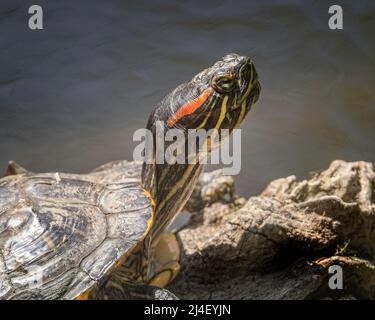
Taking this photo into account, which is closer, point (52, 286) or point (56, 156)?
point (52, 286)

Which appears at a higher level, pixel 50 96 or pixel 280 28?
pixel 280 28

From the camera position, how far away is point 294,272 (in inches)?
70.9

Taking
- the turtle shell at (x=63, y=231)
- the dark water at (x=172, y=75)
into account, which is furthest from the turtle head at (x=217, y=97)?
the dark water at (x=172, y=75)

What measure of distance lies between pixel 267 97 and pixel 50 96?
1.37m

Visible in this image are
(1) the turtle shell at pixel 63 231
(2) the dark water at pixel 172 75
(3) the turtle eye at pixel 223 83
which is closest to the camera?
(1) the turtle shell at pixel 63 231

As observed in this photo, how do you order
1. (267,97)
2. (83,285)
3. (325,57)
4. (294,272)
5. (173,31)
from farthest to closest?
1. (267,97)
2. (325,57)
3. (173,31)
4. (294,272)
5. (83,285)

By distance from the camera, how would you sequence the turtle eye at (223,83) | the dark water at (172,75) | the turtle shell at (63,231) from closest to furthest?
the turtle shell at (63,231), the turtle eye at (223,83), the dark water at (172,75)

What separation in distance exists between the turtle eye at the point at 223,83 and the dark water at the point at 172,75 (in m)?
0.84

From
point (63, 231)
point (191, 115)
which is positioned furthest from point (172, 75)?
point (63, 231)

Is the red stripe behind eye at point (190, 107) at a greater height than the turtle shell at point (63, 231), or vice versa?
the red stripe behind eye at point (190, 107)

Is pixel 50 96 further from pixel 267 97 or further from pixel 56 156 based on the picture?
pixel 267 97

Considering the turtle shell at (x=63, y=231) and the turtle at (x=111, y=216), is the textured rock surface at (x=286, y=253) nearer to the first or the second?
the turtle at (x=111, y=216)

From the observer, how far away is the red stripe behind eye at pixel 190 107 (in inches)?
69.8

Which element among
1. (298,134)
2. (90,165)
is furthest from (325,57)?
(90,165)
